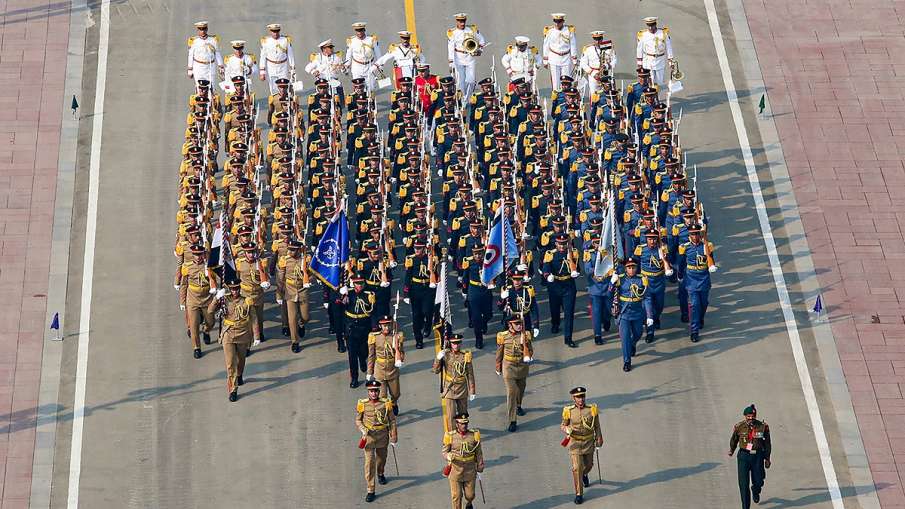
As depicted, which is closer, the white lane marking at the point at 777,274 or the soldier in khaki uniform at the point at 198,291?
the white lane marking at the point at 777,274

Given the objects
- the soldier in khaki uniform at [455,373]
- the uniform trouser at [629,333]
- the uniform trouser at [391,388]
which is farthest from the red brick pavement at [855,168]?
the uniform trouser at [391,388]

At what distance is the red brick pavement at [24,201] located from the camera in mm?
48094

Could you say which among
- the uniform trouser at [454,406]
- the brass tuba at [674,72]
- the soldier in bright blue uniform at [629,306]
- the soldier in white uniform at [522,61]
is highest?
the soldier in white uniform at [522,61]

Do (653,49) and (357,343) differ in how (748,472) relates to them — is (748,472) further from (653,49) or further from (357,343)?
(653,49)

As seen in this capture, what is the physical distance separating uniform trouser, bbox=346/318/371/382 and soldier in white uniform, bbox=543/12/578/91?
12.2 m

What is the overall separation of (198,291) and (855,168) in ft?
54.7

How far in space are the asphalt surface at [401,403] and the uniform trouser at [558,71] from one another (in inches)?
172

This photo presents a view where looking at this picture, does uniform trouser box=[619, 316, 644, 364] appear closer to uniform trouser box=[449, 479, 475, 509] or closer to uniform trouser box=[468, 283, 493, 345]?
uniform trouser box=[468, 283, 493, 345]

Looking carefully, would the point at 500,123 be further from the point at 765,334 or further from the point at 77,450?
the point at 77,450

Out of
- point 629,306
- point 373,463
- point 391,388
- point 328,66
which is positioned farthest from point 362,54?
point 373,463

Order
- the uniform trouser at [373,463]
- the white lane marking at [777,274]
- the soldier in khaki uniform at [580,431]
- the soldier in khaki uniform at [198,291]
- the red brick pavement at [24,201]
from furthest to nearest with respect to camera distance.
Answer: the soldier in khaki uniform at [198,291], the red brick pavement at [24,201], the white lane marking at [777,274], the uniform trouser at [373,463], the soldier in khaki uniform at [580,431]

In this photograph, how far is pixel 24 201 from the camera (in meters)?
55.2

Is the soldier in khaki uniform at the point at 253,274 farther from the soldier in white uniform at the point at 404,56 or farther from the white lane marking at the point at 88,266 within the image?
the soldier in white uniform at the point at 404,56

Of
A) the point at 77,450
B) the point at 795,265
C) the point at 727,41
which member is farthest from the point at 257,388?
the point at 727,41
